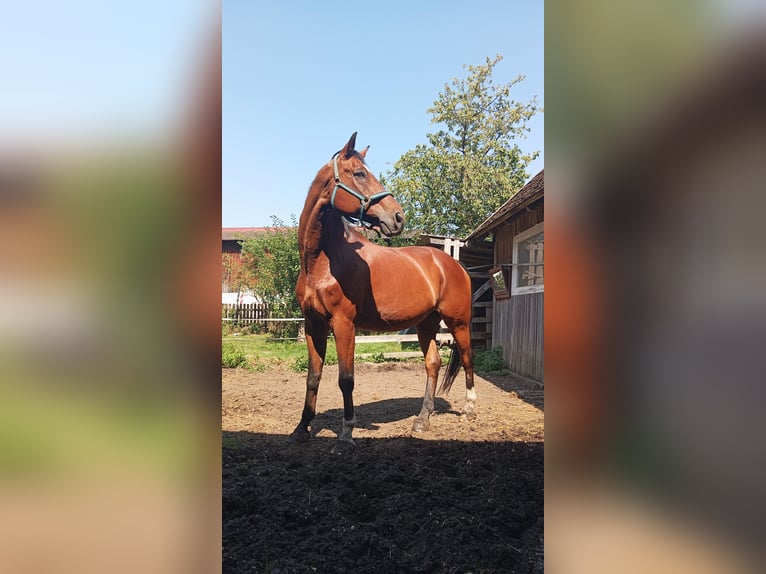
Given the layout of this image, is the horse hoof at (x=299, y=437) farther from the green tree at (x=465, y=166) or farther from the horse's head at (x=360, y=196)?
the green tree at (x=465, y=166)

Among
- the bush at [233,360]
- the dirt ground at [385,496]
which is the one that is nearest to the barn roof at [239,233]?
the bush at [233,360]

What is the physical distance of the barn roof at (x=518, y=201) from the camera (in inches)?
258

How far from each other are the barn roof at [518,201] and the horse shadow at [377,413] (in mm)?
3253

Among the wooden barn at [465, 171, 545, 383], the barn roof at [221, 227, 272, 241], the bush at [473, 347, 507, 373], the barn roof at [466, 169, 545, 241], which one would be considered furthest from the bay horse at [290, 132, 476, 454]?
the barn roof at [221, 227, 272, 241]

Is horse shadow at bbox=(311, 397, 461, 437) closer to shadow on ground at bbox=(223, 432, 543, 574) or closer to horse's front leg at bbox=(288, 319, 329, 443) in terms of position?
horse's front leg at bbox=(288, 319, 329, 443)

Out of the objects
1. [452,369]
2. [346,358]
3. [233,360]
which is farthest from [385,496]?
[233,360]

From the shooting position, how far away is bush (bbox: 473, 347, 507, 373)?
964 centimetres

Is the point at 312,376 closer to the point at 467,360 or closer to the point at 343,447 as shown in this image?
the point at 343,447

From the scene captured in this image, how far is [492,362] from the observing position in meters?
9.67

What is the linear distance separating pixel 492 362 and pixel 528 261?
254 cm
